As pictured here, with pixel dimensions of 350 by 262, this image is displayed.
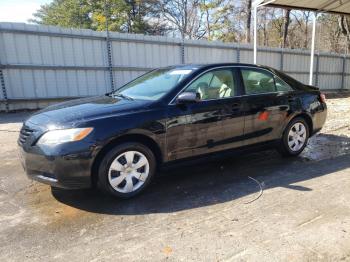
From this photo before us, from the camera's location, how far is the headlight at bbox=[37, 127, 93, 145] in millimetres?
3369

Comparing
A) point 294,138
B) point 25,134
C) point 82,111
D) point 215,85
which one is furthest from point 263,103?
point 25,134

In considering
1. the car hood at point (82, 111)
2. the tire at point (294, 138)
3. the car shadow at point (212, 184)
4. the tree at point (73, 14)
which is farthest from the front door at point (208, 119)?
the tree at point (73, 14)

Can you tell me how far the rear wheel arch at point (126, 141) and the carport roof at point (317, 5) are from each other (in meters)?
8.55

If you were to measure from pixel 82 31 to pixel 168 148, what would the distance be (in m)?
8.63

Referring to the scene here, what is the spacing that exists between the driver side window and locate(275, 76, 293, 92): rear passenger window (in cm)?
99

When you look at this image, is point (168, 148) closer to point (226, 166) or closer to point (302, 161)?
point (226, 166)

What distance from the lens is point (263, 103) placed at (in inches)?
191

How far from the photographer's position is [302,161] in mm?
5246

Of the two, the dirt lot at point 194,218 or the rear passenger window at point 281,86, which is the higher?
the rear passenger window at point 281,86

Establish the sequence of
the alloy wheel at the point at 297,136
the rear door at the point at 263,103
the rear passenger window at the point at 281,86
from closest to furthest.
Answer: the rear door at the point at 263,103, the rear passenger window at the point at 281,86, the alloy wheel at the point at 297,136

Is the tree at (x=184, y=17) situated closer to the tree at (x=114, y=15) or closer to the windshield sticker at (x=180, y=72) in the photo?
the tree at (x=114, y=15)

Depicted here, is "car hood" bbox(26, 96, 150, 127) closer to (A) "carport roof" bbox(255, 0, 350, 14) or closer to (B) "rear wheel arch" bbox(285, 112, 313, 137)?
(B) "rear wheel arch" bbox(285, 112, 313, 137)

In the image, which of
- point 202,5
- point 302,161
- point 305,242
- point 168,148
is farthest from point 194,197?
point 202,5

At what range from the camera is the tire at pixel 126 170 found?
3.58 meters
